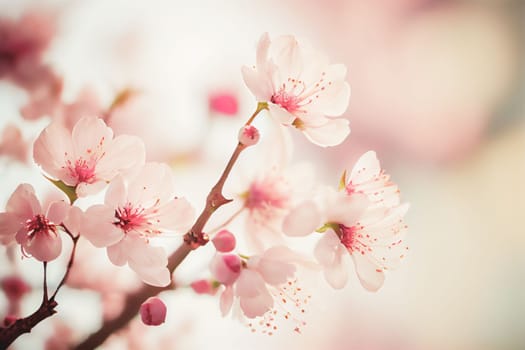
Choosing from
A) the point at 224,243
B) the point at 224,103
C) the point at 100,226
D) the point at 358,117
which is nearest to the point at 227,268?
the point at 224,243

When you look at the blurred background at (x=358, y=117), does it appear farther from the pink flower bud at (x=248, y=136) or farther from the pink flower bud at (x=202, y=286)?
the pink flower bud at (x=248, y=136)

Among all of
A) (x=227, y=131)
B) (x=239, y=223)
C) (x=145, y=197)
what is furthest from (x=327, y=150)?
(x=145, y=197)

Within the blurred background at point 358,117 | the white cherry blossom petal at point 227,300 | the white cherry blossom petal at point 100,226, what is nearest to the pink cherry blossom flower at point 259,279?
the white cherry blossom petal at point 227,300

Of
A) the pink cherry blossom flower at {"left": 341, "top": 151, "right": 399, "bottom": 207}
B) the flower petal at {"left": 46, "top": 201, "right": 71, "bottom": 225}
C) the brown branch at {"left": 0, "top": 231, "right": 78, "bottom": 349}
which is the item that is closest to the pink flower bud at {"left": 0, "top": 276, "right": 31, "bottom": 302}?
the brown branch at {"left": 0, "top": 231, "right": 78, "bottom": 349}

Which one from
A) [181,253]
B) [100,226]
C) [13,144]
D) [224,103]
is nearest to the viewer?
[100,226]

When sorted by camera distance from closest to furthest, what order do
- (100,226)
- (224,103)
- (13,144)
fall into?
(100,226)
(13,144)
(224,103)

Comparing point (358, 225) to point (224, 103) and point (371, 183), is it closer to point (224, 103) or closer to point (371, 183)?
point (371, 183)

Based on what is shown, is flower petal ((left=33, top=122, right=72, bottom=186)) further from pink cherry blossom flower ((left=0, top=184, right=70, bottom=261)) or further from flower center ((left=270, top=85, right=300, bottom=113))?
flower center ((left=270, top=85, right=300, bottom=113))

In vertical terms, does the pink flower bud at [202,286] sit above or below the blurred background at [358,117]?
below
